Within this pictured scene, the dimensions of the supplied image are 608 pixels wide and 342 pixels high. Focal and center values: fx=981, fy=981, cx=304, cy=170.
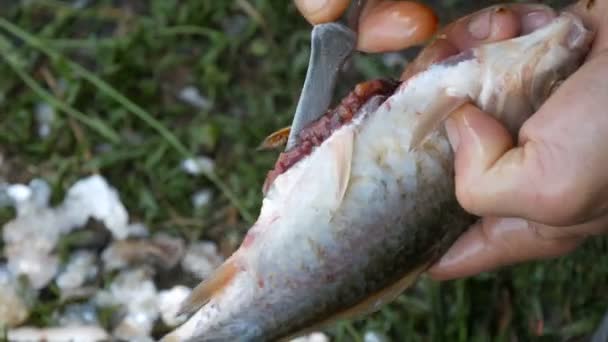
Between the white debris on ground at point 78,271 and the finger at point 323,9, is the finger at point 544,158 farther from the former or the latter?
the white debris on ground at point 78,271

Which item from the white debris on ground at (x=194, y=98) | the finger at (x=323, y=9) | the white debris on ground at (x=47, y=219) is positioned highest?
the white debris on ground at (x=194, y=98)

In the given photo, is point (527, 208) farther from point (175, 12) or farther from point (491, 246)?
point (175, 12)

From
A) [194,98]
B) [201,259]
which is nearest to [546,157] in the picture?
[201,259]

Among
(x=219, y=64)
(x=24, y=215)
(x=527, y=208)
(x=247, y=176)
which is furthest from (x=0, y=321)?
(x=527, y=208)

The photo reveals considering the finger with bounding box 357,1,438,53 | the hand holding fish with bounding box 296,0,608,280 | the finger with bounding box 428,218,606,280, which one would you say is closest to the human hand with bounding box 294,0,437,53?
the finger with bounding box 357,1,438,53

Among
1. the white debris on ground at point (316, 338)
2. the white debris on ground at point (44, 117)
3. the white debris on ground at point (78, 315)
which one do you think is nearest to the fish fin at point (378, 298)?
the white debris on ground at point (316, 338)

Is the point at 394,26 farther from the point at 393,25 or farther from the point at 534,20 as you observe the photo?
the point at 534,20
